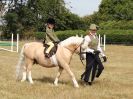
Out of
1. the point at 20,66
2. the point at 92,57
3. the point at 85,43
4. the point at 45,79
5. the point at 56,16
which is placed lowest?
the point at 45,79

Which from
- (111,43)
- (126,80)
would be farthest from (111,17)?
(126,80)

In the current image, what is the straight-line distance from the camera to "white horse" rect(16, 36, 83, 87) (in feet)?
43.1

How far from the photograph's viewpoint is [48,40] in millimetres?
13477

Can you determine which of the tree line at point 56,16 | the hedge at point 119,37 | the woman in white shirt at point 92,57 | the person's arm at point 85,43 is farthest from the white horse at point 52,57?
the hedge at point 119,37

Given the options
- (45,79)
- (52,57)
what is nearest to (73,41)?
(52,57)

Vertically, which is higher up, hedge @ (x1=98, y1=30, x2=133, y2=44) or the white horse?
the white horse

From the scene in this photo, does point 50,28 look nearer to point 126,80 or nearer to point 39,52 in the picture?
point 39,52

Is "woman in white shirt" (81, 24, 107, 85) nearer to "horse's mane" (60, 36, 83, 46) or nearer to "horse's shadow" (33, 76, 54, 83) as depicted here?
"horse's mane" (60, 36, 83, 46)

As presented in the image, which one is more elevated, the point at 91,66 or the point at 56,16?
the point at 56,16

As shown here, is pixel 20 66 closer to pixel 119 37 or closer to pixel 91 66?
pixel 91 66

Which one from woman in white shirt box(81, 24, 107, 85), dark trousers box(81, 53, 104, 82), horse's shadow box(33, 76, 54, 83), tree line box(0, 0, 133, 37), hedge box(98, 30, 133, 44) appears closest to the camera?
woman in white shirt box(81, 24, 107, 85)

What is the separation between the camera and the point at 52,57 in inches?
525

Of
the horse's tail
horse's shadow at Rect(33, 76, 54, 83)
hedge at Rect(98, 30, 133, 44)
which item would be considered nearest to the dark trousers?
horse's shadow at Rect(33, 76, 54, 83)

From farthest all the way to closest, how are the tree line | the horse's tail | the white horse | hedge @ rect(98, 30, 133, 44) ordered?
hedge @ rect(98, 30, 133, 44)
the tree line
the horse's tail
the white horse
